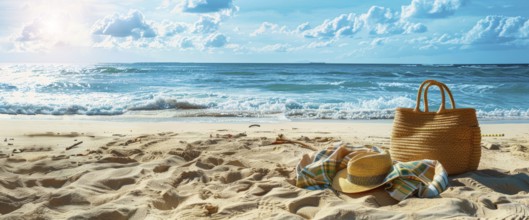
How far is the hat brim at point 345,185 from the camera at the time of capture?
353 centimetres

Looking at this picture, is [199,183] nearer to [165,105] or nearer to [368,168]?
[368,168]

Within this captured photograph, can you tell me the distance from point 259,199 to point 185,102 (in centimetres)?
1032

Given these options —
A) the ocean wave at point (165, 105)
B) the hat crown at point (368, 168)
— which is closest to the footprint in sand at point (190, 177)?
the hat crown at point (368, 168)

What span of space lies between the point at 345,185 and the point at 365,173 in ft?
0.56

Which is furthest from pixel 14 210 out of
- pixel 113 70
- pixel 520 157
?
pixel 113 70

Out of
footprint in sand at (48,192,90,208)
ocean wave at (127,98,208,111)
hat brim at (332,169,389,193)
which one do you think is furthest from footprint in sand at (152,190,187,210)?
ocean wave at (127,98,208,111)

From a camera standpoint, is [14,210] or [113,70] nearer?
[14,210]

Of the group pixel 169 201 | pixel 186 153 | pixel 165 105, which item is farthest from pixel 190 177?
pixel 165 105

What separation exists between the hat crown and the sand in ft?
0.45

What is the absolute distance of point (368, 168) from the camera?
359 cm

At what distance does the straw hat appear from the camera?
357cm

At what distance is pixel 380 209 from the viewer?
3.14 meters

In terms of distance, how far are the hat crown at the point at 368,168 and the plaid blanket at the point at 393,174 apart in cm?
8

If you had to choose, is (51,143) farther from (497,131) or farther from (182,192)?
(497,131)
